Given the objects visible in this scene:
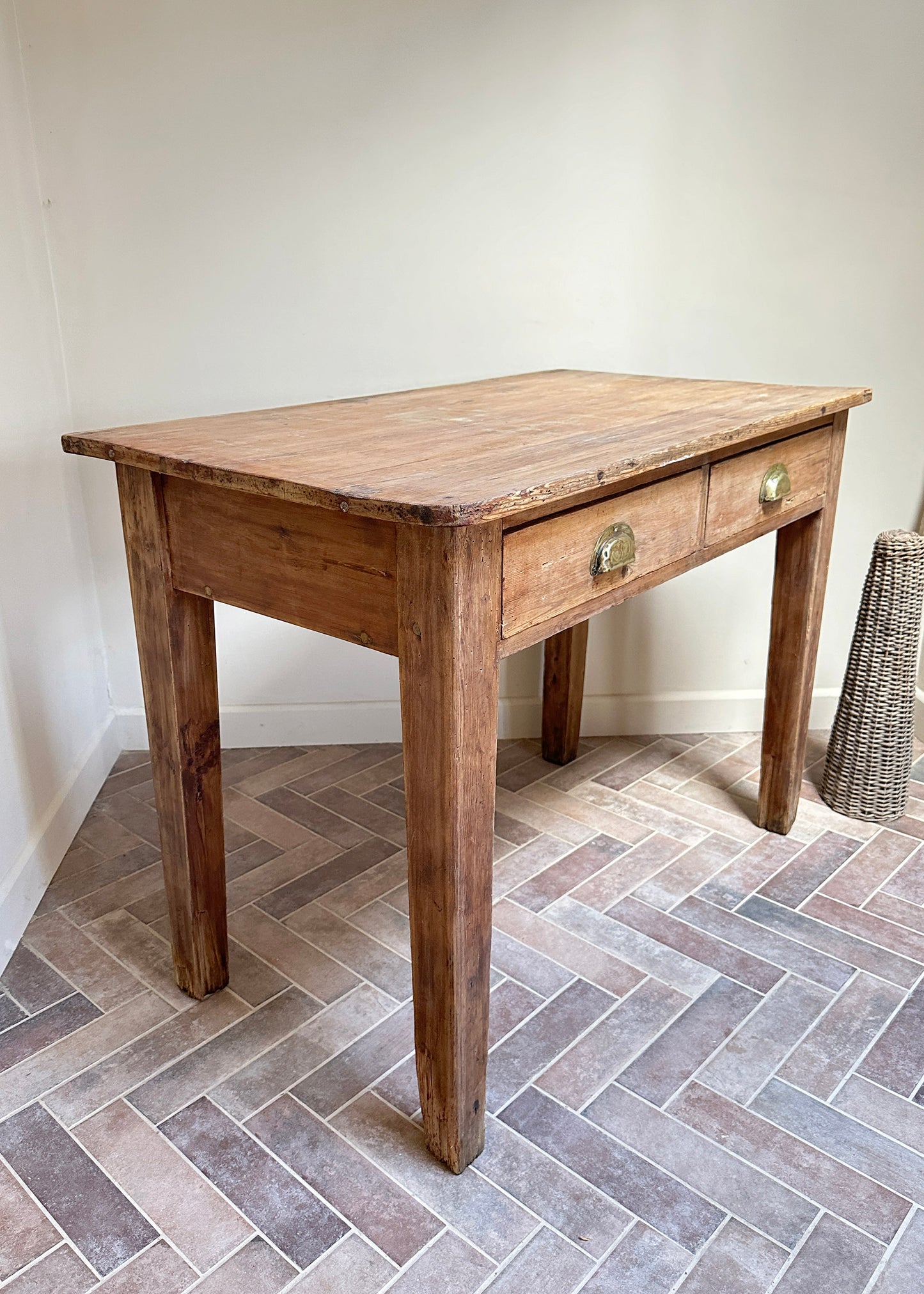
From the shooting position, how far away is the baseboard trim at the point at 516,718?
3117mm

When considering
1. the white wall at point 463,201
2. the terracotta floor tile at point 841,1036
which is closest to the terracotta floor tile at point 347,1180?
the terracotta floor tile at point 841,1036

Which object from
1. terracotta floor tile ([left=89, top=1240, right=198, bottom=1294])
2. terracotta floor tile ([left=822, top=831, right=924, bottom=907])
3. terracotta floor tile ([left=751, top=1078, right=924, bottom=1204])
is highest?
terracotta floor tile ([left=89, top=1240, right=198, bottom=1294])

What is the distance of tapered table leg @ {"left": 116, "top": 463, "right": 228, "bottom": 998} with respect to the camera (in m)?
1.72

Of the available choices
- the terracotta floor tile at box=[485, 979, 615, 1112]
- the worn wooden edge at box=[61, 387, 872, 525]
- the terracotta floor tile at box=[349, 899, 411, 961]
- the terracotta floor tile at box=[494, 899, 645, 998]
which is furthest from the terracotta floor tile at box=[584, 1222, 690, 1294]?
→ the worn wooden edge at box=[61, 387, 872, 525]

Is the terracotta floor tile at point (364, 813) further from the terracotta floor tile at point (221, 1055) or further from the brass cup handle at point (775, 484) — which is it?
the brass cup handle at point (775, 484)

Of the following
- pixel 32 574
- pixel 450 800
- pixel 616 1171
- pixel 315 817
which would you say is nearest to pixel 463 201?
pixel 32 574

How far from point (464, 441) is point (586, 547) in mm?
295

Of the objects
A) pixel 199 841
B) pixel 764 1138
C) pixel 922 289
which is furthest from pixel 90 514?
pixel 922 289

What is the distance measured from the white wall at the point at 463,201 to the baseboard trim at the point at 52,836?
0.61 feet

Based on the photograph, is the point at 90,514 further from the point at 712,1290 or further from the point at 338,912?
the point at 712,1290

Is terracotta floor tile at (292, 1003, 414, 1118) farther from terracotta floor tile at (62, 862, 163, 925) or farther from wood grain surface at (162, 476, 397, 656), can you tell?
wood grain surface at (162, 476, 397, 656)

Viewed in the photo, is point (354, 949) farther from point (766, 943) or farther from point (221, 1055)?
point (766, 943)

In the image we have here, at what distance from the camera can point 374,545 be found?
1392mm

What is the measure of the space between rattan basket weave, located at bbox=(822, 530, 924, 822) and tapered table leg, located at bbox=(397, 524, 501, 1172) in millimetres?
1529
